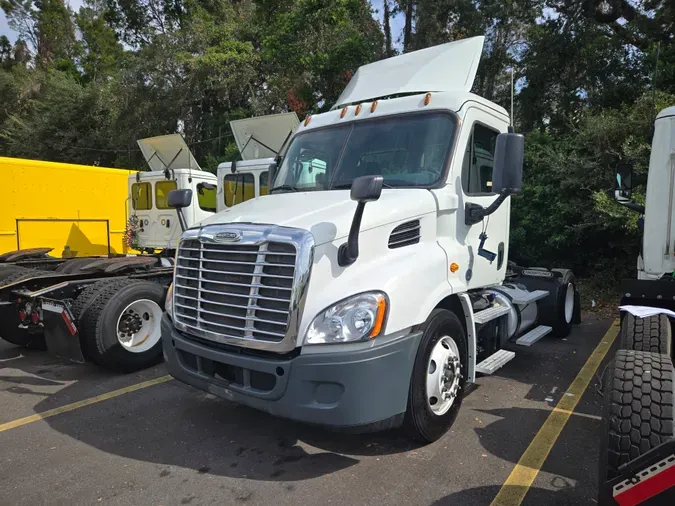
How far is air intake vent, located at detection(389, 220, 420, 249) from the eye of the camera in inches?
140

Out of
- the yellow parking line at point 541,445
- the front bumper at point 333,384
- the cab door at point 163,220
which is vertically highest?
the cab door at point 163,220

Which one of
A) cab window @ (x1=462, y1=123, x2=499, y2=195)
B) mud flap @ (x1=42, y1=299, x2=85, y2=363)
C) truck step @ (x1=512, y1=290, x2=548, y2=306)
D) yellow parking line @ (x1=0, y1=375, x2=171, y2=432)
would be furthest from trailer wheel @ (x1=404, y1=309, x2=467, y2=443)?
mud flap @ (x1=42, y1=299, x2=85, y2=363)

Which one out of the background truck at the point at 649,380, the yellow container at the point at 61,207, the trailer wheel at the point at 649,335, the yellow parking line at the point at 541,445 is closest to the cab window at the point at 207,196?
the yellow container at the point at 61,207

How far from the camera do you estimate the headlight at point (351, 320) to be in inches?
120

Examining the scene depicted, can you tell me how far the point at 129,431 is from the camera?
4.05m

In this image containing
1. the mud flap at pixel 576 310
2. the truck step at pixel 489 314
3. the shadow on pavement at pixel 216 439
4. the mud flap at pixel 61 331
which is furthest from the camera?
the mud flap at pixel 576 310

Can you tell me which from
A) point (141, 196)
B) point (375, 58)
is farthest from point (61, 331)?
point (375, 58)

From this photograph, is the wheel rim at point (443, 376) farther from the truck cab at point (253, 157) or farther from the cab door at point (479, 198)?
the truck cab at point (253, 157)

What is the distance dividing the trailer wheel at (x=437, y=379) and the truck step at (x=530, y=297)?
2.02 m

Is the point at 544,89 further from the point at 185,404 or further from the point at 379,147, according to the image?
the point at 185,404

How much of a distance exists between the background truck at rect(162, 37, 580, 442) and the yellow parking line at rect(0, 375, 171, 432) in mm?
1478

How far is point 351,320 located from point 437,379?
1.00m

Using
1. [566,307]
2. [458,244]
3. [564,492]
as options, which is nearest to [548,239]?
[566,307]

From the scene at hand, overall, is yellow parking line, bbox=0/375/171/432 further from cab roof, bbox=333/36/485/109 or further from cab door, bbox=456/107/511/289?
cab roof, bbox=333/36/485/109
